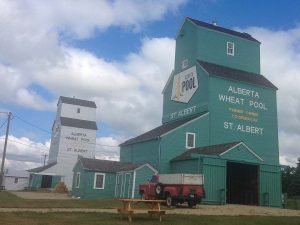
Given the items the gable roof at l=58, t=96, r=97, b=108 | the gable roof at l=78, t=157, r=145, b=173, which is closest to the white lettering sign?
the gable roof at l=78, t=157, r=145, b=173

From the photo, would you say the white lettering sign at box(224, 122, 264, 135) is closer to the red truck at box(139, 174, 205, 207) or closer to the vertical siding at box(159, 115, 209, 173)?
the vertical siding at box(159, 115, 209, 173)

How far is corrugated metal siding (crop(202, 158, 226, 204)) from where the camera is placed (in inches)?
1148

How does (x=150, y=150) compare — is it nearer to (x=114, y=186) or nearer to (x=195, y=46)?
(x=114, y=186)

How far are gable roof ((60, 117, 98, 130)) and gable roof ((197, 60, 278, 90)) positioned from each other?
112 feet

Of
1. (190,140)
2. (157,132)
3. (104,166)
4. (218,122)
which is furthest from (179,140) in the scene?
(104,166)

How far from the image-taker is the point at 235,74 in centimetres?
3953

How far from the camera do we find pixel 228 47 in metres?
41.9

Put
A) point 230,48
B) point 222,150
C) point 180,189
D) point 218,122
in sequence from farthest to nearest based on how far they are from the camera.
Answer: point 230,48 < point 218,122 < point 222,150 < point 180,189

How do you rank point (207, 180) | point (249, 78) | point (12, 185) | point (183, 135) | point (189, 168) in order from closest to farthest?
point (207, 180) → point (189, 168) → point (183, 135) → point (249, 78) → point (12, 185)

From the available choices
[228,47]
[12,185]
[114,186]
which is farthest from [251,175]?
[12,185]

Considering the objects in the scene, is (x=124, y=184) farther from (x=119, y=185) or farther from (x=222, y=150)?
(x=222, y=150)

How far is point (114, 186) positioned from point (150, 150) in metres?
4.56

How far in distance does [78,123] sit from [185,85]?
1275 inches

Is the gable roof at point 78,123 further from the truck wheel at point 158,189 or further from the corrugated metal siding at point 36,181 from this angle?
the truck wheel at point 158,189
